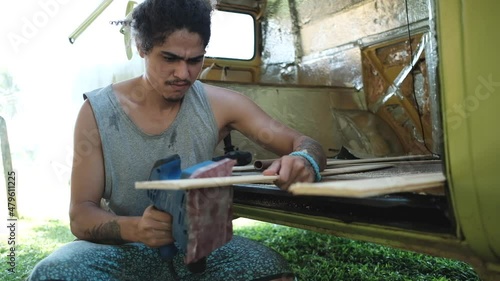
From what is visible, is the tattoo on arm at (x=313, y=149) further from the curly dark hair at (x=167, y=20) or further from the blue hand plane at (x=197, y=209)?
the curly dark hair at (x=167, y=20)

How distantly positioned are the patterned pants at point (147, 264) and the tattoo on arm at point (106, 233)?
0.02m

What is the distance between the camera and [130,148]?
5.65 ft

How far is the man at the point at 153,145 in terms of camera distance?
1.47 metres

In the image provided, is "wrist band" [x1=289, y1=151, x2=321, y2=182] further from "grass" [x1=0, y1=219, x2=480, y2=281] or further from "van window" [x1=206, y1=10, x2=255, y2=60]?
"van window" [x1=206, y1=10, x2=255, y2=60]

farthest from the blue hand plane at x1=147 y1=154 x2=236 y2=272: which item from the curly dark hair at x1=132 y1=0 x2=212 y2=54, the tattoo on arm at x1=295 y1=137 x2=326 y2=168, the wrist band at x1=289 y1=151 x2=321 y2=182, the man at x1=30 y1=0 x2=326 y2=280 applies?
the curly dark hair at x1=132 y1=0 x2=212 y2=54

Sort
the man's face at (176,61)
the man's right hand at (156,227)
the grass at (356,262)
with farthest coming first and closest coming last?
the grass at (356,262) → the man's face at (176,61) → the man's right hand at (156,227)

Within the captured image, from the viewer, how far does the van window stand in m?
3.96

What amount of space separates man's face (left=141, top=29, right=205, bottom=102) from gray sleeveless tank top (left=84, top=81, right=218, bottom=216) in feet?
0.53

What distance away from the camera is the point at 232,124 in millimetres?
2008

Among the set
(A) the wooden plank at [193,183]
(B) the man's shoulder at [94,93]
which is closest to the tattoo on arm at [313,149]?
(A) the wooden plank at [193,183]

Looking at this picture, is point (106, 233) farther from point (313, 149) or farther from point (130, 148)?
point (313, 149)

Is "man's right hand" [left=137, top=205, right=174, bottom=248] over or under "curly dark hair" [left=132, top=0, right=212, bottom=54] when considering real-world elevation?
under

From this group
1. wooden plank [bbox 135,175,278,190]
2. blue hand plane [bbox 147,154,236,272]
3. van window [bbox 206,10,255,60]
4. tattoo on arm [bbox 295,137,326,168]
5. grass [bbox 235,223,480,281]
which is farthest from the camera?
van window [bbox 206,10,255,60]

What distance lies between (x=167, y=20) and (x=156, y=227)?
36.2 inches
